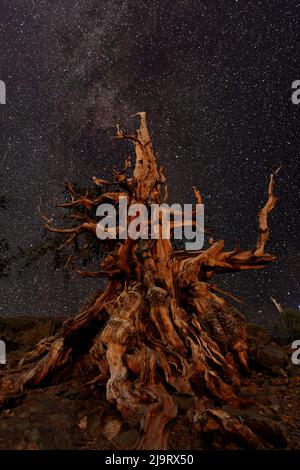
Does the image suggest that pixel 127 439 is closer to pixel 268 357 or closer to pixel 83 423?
pixel 83 423

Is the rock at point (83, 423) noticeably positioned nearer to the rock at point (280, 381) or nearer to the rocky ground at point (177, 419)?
the rocky ground at point (177, 419)

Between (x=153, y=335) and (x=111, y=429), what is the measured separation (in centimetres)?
251

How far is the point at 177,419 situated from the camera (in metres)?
4.41

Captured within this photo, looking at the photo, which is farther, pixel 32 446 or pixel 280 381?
pixel 280 381

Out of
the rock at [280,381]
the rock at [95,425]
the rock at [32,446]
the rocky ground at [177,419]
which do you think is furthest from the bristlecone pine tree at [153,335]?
the rock at [32,446]

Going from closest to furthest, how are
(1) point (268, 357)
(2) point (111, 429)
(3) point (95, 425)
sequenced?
1. (2) point (111, 429)
2. (3) point (95, 425)
3. (1) point (268, 357)

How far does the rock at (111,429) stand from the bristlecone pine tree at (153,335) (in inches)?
6.4

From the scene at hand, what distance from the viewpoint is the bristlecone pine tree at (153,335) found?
4770 mm

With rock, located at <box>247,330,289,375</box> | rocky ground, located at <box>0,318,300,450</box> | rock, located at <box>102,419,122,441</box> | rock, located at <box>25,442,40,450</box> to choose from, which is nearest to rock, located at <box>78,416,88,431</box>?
rocky ground, located at <box>0,318,300,450</box>

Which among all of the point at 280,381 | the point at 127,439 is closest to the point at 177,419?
the point at 127,439

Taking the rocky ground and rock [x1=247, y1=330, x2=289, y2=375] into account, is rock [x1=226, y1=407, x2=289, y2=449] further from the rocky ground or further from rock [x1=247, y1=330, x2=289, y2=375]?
rock [x1=247, y1=330, x2=289, y2=375]

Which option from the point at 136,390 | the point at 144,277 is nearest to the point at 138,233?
the point at 144,277

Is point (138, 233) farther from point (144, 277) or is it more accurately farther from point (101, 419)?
point (101, 419)
